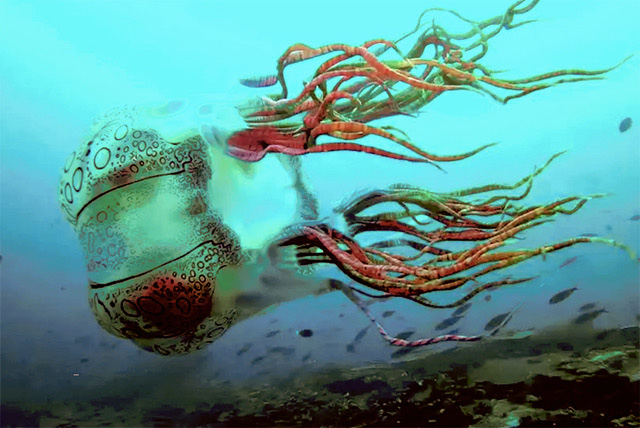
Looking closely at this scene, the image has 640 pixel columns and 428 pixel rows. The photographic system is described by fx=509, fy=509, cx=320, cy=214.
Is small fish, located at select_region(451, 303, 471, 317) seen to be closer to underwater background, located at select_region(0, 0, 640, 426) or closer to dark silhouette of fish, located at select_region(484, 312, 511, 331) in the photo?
underwater background, located at select_region(0, 0, 640, 426)

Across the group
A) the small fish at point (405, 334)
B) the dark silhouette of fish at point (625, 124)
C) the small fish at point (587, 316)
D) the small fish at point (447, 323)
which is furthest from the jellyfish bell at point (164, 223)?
the dark silhouette of fish at point (625, 124)

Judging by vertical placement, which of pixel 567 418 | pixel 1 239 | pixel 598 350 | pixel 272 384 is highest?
pixel 1 239

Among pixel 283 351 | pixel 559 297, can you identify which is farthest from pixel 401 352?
pixel 559 297

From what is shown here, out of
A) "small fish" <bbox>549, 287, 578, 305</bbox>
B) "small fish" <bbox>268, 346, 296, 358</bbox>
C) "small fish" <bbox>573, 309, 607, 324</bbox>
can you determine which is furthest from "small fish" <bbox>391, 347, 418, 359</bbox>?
"small fish" <bbox>573, 309, 607, 324</bbox>

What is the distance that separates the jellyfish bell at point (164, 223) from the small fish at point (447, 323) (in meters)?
1.52

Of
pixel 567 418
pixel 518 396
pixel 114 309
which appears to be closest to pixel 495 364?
pixel 518 396

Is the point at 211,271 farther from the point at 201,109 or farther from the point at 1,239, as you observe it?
the point at 1,239

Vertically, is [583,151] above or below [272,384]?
above

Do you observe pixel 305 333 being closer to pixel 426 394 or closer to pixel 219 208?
pixel 426 394

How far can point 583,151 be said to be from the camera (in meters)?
3.10

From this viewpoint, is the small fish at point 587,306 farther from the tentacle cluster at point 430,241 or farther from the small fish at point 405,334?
the tentacle cluster at point 430,241

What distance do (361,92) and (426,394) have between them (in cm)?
176

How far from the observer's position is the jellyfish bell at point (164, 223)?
176cm

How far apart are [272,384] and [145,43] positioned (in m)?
2.06
